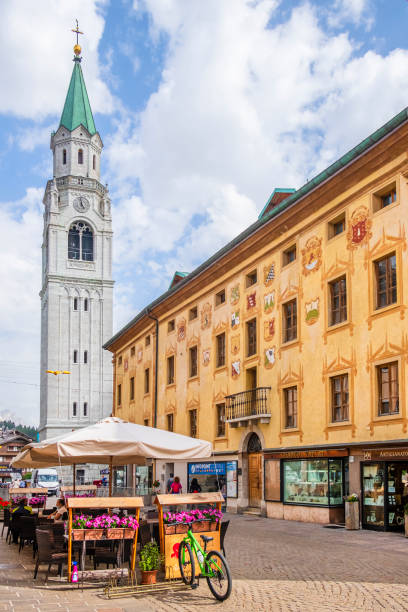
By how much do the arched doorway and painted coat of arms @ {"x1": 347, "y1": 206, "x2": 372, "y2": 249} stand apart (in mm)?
9879

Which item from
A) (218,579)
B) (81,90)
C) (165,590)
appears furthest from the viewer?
(81,90)

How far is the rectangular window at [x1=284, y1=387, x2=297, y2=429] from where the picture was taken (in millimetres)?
26359

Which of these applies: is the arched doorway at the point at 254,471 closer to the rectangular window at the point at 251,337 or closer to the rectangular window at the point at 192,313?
the rectangular window at the point at 251,337

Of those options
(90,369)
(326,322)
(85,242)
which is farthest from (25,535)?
(85,242)

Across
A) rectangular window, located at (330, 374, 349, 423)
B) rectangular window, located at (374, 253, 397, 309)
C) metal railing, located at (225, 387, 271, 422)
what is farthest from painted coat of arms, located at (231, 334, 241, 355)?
rectangular window, located at (374, 253, 397, 309)

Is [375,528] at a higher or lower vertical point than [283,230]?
lower

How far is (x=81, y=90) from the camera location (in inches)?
3989

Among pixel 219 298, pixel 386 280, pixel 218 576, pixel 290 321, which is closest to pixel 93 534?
pixel 218 576

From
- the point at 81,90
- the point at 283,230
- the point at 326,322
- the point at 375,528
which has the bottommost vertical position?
the point at 375,528

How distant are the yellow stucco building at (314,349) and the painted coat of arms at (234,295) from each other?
0.04 meters

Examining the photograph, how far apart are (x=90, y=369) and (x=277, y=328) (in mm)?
67816

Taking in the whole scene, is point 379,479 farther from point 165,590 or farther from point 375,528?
point 165,590

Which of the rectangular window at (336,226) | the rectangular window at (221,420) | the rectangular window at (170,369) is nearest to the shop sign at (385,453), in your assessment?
the rectangular window at (336,226)

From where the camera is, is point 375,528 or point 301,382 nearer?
point 375,528
